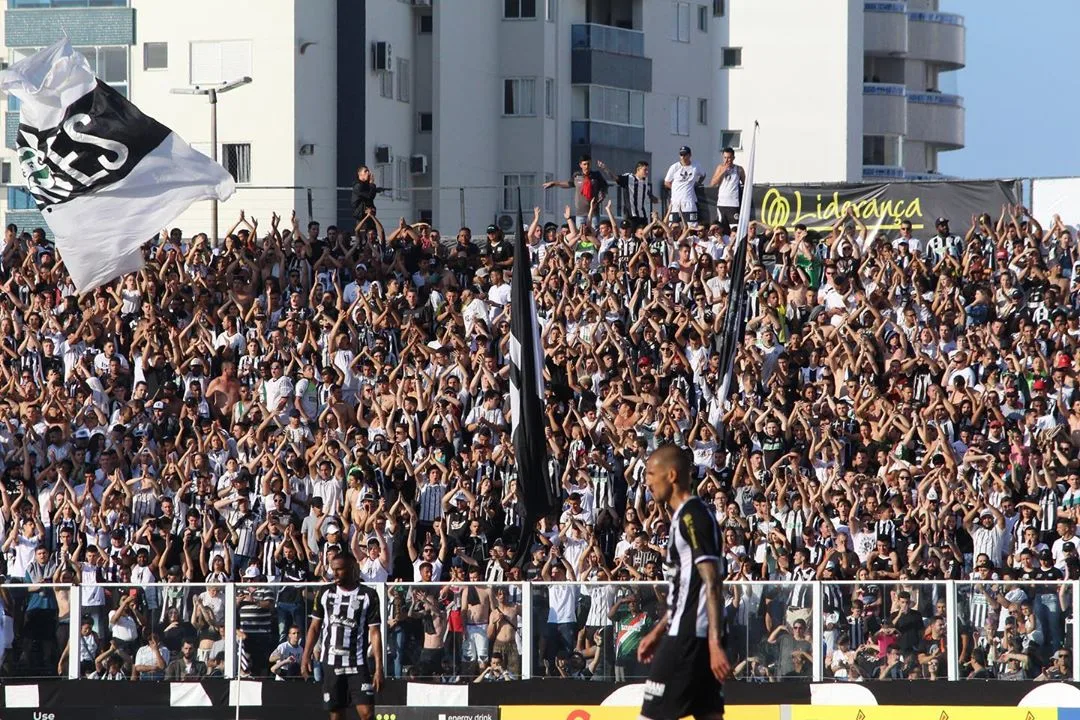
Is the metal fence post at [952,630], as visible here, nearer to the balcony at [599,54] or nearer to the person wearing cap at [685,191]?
the person wearing cap at [685,191]

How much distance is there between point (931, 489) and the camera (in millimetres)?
22594

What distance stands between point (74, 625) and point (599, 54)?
4213cm

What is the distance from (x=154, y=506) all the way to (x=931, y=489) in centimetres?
907

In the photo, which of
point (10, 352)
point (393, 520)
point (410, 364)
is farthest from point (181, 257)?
point (393, 520)

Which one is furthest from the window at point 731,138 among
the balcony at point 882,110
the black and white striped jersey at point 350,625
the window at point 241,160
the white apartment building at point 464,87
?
the black and white striped jersey at point 350,625

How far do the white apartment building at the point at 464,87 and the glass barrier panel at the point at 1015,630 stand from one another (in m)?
22.4

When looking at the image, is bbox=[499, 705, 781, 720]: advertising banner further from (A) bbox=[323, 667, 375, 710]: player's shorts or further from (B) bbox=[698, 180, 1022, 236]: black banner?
(B) bbox=[698, 180, 1022, 236]: black banner

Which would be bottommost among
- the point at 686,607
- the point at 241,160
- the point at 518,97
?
the point at 686,607

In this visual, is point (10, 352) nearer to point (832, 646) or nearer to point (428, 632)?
point (428, 632)

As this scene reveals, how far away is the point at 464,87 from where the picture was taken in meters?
58.6

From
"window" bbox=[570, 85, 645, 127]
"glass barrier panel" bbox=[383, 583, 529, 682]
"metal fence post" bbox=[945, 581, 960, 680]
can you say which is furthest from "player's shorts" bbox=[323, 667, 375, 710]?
"window" bbox=[570, 85, 645, 127]

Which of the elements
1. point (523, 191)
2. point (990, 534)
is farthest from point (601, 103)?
point (990, 534)

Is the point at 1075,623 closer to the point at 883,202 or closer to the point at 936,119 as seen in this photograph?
the point at 883,202

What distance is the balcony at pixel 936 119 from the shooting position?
89625 millimetres
